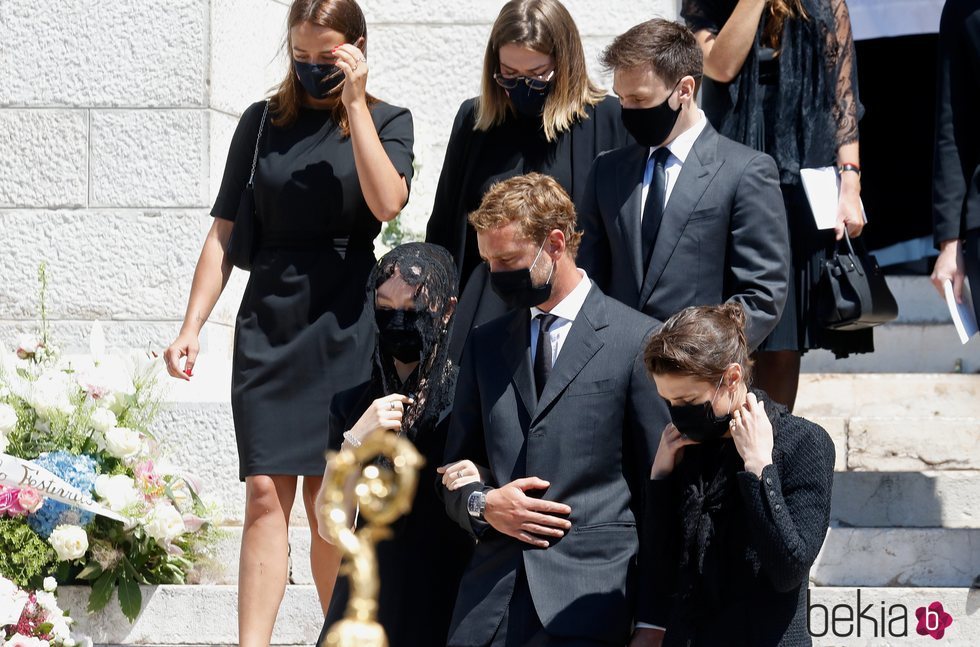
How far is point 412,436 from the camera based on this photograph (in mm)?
4230

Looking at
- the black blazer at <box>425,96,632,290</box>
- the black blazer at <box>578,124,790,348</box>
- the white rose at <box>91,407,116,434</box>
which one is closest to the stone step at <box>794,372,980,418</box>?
the black blazer at <box>425,96,632,290</box>

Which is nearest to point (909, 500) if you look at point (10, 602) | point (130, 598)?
point (130, 598)

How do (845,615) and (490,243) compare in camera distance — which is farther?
(845,615)

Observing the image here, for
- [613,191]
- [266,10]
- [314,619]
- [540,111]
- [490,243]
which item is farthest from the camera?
[266,10]

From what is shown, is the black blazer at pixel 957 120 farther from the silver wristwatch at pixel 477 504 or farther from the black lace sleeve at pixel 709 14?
the silver wristwatch at pixel 477 504

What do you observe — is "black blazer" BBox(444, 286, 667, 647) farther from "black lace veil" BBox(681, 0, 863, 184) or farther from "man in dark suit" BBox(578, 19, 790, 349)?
"black lace veil" BBox(681, 0, 863, 184)

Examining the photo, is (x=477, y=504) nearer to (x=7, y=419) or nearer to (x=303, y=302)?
(x=303, y=302)

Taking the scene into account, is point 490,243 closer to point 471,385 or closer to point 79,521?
point 471,385

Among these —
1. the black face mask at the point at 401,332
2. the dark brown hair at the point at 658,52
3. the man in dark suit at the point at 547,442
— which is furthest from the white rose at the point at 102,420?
the dark brown hair at the point at 658,52

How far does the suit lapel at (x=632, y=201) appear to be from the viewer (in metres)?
4.51

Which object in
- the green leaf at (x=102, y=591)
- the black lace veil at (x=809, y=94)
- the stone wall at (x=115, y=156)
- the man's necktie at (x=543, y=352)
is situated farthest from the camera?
the stone wall at (x=115, y=156)

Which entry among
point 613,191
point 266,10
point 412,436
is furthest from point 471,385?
point 266,10

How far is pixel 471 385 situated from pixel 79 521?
80.8 inches

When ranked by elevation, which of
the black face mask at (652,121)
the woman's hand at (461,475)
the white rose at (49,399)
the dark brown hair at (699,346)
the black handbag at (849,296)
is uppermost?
the black face mask at (652,121)
